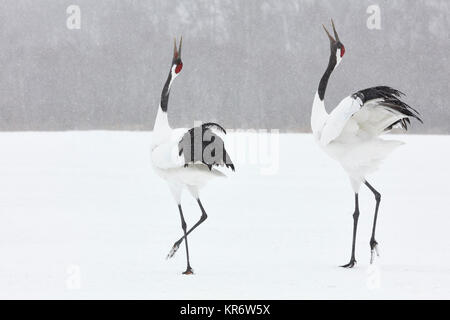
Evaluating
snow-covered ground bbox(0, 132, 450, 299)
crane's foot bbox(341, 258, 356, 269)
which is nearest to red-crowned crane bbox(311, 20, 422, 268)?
crane's foot bbox(341, 258, 356, 269)

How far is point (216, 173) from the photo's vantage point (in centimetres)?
593

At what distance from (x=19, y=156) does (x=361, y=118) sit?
11712mm

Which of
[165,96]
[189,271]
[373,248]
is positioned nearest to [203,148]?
[165,96]

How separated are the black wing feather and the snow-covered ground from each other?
0.90 metres

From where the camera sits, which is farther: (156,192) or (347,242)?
(156,192)

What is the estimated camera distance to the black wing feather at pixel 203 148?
5.80m

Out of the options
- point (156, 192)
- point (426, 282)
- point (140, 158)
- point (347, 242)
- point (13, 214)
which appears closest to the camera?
point (426, 282)

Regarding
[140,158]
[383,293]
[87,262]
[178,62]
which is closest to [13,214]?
[87,262]

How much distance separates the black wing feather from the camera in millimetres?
5797

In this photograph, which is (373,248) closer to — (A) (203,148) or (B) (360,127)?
(B) (360,127)

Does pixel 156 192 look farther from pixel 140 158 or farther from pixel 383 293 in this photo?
pixel 383 293

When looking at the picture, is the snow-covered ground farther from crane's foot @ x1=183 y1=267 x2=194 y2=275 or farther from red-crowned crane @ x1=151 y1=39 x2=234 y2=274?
red-crowned crane @ x1=151 y1=39 x2=234 y2=274

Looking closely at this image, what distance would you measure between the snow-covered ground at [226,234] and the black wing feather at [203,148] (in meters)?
0.90

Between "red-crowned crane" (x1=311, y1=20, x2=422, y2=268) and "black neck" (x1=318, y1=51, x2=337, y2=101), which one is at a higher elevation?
"black neck" (x1=318, y1=51, x2=337, y2=101)
